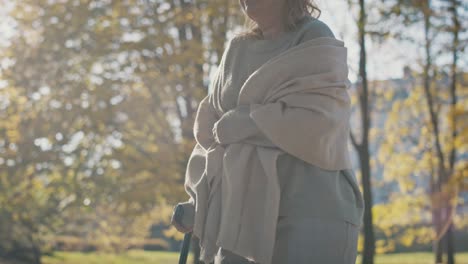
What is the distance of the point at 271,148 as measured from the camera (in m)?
2.09

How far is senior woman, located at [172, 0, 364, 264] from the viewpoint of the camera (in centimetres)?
202

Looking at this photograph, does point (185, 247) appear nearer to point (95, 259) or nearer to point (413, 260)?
point (95, 259)

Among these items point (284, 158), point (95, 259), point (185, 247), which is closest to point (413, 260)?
point (95, 259)

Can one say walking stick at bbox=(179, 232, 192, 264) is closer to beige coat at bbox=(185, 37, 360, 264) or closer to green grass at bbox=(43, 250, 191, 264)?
beige coat at bbox=(185, 37, 360, 264)

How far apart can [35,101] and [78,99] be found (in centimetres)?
90

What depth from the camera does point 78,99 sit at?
10.6 meters

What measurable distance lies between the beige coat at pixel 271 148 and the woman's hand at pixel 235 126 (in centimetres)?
2

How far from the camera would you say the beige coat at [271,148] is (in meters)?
2.03

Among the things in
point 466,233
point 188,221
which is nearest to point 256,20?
point 188,221

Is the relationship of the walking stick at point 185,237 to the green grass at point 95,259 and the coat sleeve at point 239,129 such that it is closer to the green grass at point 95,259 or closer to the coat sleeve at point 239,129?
the coat sleeve at point 239,129

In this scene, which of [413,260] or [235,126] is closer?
[235,126]

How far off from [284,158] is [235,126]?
6.5 inches

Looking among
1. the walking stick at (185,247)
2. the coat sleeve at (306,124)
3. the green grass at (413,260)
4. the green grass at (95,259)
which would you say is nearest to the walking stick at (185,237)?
the walking stick at (185,247)

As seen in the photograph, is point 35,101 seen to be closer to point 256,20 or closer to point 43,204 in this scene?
point 43,204
